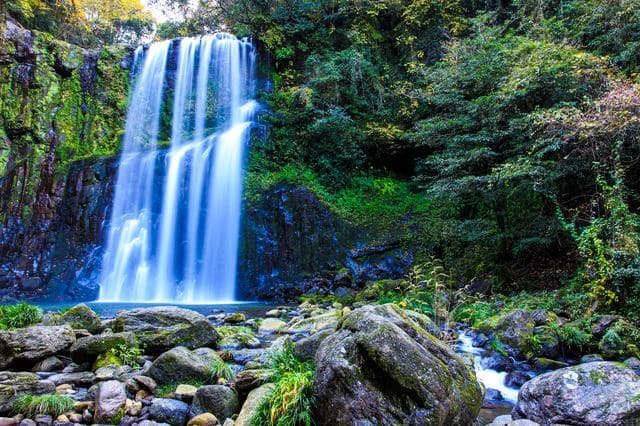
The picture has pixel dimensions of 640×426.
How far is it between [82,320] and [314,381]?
5.20 meters

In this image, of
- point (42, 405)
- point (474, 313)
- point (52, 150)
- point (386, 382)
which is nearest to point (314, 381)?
point (386, 382)

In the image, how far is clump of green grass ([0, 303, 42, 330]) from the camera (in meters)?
7.11

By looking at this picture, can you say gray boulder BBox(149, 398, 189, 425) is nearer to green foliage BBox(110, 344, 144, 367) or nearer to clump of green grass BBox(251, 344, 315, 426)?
clump of green grass BBox(251, 344, 315, 426)

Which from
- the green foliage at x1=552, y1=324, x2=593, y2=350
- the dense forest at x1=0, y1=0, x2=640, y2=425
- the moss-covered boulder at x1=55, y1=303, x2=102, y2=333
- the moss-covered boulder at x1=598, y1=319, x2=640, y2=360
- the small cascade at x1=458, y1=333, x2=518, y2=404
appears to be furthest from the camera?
the dense forest at x1=0, y1=0, x2=640, y2=425

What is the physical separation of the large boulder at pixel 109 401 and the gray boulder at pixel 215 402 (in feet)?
2.46

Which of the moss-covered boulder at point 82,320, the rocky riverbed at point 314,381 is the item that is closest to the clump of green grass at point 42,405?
the rocky riverbed at point 314,381

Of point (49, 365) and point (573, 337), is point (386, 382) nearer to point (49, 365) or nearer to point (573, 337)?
point (573, 337)

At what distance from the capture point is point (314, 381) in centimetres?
347

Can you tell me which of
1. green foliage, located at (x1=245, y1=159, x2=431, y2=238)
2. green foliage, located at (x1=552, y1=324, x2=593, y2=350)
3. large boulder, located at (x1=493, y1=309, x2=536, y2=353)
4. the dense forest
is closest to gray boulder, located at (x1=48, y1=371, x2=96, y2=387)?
the dense forest

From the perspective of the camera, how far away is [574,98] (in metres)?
9.30

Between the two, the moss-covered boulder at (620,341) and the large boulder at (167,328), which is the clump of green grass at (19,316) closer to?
the large boulder at (167,328)

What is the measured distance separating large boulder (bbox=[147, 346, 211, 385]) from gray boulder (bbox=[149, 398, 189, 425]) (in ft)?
1.95

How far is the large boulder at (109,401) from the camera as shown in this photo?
403 centimetres

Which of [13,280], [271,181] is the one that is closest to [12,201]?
[13,280]
